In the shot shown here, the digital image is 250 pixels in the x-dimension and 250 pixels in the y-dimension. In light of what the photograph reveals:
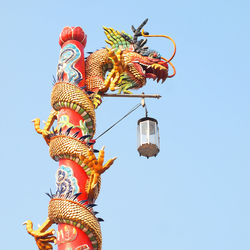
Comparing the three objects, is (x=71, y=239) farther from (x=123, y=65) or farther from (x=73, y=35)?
(x=73, y=35)

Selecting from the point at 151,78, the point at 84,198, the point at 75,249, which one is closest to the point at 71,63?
the point at 151,78

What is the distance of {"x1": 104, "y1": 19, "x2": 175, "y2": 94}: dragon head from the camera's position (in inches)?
640

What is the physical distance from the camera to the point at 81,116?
50.9ft

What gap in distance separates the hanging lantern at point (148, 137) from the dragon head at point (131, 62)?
1.55 metres

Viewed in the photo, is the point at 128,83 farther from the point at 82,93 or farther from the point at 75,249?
the point at 75,249

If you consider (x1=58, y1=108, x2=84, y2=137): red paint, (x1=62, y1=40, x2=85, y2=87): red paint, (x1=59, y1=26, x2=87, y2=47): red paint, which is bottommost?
(x1=58, y1=108, x2=84, y2=137): red paint

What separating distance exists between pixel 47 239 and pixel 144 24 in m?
5.85

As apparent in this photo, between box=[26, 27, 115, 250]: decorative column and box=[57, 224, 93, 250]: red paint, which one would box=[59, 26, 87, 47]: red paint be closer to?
box=[26, 27, 115, 250]: decorative column

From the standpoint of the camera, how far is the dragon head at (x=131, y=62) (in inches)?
640

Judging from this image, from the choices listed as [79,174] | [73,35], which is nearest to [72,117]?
[79,174]

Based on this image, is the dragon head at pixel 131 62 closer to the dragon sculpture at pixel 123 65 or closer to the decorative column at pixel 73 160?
the dragon sculpture at pixel 123 65

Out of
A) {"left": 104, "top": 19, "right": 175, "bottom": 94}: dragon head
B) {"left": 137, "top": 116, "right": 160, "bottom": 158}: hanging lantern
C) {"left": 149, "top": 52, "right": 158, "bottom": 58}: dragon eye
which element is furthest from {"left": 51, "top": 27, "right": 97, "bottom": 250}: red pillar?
{"left": 149, "top": 52, "right": 158, "bottom": 58}: dragon eye

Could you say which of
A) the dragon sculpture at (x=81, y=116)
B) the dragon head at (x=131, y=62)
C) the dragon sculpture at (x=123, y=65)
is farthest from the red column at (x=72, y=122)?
the dragon head at (x=131, y=62)

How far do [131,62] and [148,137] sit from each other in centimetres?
267
